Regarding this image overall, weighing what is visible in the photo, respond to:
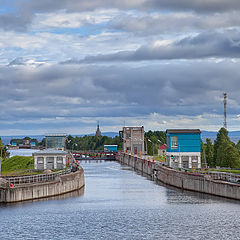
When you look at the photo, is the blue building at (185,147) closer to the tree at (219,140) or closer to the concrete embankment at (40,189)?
the tree at (219,140)

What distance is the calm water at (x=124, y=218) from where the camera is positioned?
61.3 m

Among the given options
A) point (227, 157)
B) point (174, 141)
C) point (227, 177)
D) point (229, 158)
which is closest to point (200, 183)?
point (227, 177)

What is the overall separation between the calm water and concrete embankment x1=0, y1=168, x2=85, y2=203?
2217mm

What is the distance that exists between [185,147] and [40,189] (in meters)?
45.4

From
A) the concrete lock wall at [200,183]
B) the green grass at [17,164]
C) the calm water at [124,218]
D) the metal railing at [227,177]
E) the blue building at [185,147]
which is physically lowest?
the calm water at [124,218]

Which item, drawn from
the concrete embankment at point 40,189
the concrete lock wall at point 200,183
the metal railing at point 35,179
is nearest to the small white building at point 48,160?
the concrete embankment at point 40,189

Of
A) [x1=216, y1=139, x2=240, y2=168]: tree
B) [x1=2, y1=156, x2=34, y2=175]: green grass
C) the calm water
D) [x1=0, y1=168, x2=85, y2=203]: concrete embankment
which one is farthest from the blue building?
[x1=2, y1=156, x2=34, y2=175]: green grass

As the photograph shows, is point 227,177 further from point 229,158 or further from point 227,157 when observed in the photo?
point 227,157

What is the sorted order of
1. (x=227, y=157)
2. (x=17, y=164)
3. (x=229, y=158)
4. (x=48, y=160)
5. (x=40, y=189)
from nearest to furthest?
(x=40, y=189)
(x=48, y=160)
(x=229, y=158)
(x=227, y=157)
(x=17, y=164)

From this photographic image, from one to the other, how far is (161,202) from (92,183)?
37249mm

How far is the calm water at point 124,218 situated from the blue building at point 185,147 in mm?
24755

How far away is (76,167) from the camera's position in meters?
126

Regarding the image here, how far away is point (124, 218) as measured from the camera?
71.6m

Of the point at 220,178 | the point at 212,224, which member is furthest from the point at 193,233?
the point at 220,178
